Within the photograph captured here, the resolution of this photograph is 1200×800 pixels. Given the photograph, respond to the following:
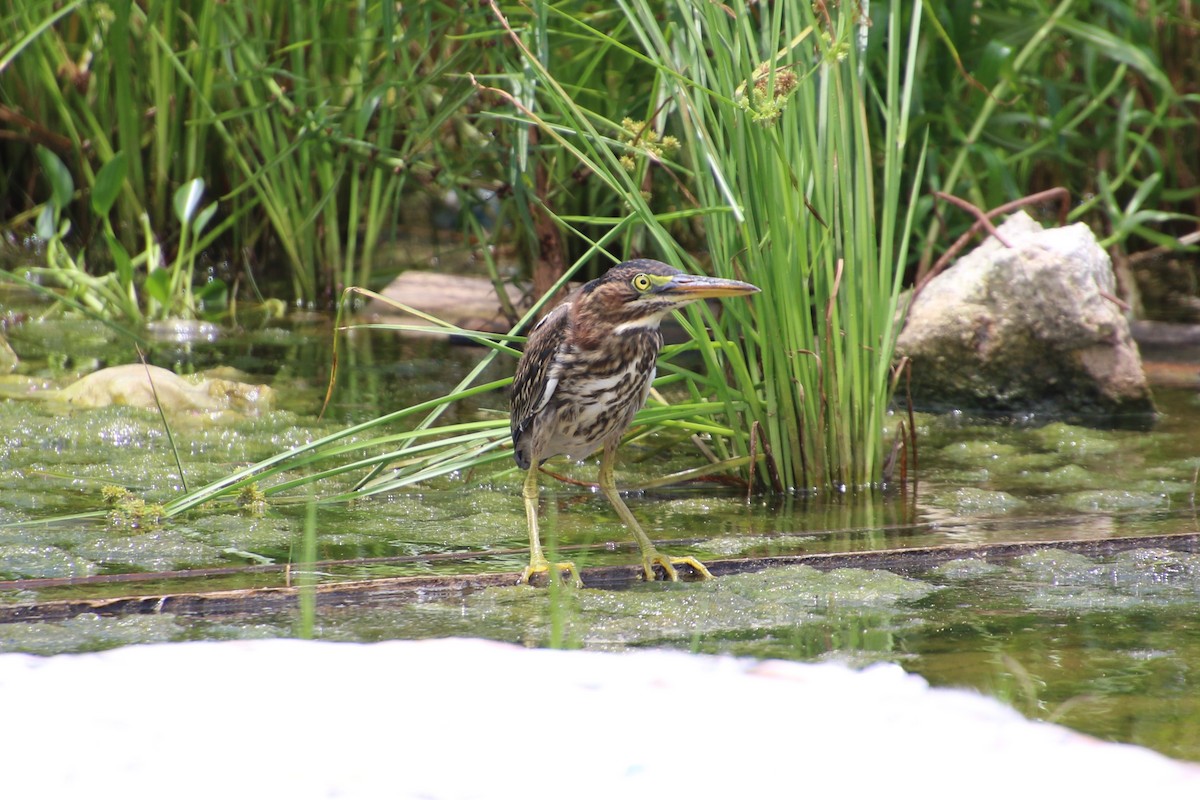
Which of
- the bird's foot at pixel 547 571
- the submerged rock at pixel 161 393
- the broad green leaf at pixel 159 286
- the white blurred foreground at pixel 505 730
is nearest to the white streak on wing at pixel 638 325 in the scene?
the bird's foot at pixel 547 571

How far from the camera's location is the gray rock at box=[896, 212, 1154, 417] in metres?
5.17

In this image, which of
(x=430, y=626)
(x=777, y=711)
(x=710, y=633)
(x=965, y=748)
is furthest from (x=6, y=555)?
(x=965, y=748)

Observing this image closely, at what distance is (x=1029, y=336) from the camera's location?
17.2 feet

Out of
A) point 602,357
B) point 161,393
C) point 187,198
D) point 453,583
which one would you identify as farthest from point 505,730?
point 187,198

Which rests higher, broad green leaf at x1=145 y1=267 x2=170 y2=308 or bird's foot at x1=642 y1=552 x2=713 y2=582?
broad green leaf at x1=145 y1=267 x2=170 y2=308

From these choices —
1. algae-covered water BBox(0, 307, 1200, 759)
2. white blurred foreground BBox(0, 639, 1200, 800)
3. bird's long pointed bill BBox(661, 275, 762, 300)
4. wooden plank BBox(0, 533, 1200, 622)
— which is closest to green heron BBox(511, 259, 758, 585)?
bird's long pointed bill BBox(661, 275, 762, 300)

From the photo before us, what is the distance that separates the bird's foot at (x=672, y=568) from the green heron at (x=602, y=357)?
0.04ft

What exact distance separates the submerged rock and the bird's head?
83.5 inches

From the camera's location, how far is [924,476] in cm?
433

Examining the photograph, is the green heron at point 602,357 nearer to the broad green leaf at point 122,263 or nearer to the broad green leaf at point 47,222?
the broad green leaf at point 122,263

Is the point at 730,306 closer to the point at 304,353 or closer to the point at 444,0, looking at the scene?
the point at 444,0

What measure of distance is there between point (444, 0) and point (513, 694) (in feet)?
12.5

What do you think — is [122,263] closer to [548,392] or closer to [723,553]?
[548,392]

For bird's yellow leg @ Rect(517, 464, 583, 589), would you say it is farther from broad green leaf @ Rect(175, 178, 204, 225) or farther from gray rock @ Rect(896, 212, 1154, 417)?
broad green leaf @ Rect(175, 178, 204, 225)
